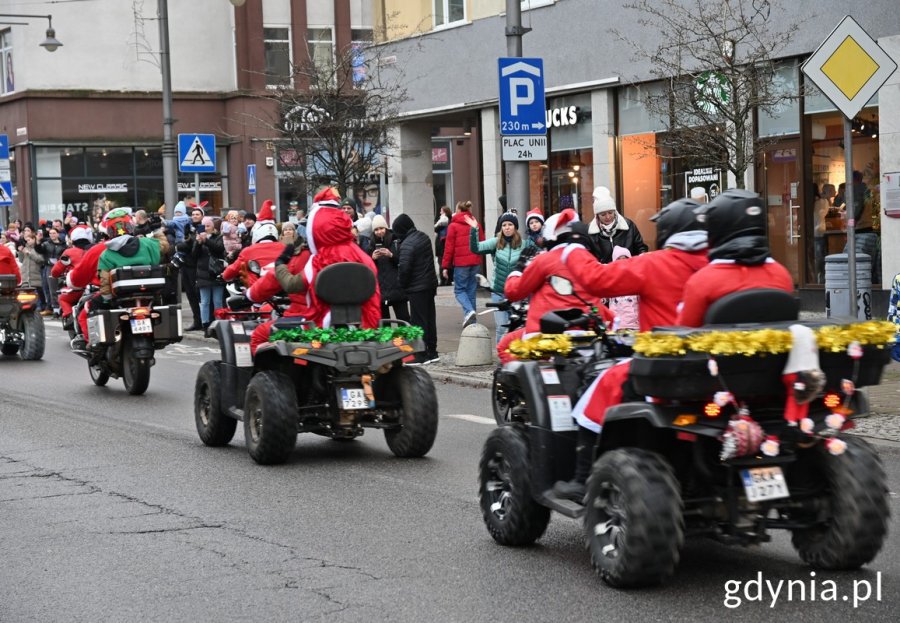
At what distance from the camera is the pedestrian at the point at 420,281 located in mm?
17828

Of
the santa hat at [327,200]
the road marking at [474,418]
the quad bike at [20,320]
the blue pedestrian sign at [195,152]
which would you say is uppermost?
the blue pedestrian sign at [195,152]

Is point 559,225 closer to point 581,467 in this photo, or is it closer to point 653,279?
point 653,279

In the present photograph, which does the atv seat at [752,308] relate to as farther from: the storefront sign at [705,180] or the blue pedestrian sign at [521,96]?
the storefront sign at [705,180]

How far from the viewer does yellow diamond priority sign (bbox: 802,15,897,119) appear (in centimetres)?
1177

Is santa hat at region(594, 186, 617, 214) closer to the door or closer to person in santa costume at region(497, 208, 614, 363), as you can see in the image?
person in santa costume at region(497, 208, 614, 363)

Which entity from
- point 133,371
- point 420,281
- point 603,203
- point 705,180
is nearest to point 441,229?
point 705,180

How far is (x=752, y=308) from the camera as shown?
20.6 ft

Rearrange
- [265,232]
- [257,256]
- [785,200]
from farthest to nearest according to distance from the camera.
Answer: [785,200] → [265,232] → [257,256]

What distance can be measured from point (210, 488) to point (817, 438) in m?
4.69

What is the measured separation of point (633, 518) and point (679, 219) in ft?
5.01

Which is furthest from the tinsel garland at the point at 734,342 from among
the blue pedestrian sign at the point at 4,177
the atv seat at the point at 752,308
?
the blue pedestrian sign at the point at 4,177

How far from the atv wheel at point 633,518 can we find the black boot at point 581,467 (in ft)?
1.48

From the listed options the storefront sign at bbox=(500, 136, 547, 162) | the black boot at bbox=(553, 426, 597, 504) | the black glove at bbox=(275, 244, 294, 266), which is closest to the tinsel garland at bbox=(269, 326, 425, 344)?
the black glove at bbox=(275, 244, 294, 266)

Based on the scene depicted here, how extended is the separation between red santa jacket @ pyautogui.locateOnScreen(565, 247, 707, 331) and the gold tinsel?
1.10 feet
